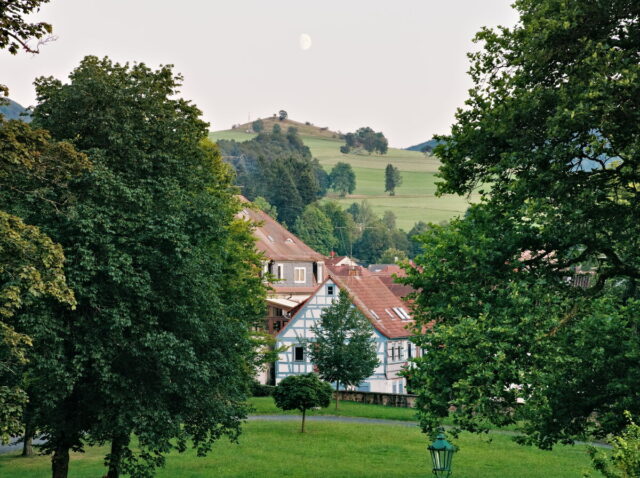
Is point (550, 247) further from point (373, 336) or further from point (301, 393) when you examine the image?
point (373, 336)

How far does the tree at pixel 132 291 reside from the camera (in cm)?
2586

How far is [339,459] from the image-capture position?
129 feet

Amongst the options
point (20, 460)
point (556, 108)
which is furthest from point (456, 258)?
point (20, 460)

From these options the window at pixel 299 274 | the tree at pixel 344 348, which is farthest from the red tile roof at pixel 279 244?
the tree at pixel 344 348

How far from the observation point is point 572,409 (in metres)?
19.5

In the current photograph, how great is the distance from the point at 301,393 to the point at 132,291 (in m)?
21.6

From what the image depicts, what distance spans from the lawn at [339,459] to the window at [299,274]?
1962 inches

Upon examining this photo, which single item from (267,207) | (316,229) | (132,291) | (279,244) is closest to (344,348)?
(132,291)

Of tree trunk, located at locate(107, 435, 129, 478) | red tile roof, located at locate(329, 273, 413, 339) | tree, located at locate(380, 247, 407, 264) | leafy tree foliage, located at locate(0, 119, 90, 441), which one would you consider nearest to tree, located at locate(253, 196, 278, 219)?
tree, located at locate(380, 247, 407, 264)

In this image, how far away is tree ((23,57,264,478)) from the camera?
1018 inches

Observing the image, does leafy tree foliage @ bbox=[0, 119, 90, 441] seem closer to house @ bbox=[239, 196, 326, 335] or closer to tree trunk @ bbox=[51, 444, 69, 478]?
tree trunk @ bbox=[51, 444, 69, 478]

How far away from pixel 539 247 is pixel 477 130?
3.53 meters

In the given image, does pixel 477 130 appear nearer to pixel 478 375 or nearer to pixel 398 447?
pixel 478 375

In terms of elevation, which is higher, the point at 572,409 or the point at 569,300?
the point at 569,300
